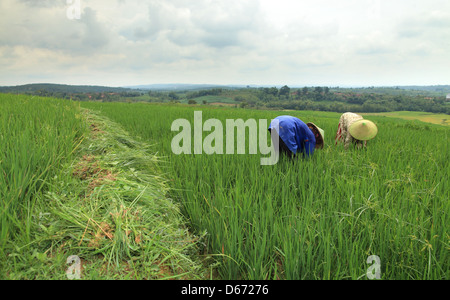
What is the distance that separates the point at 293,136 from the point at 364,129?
4.29ft

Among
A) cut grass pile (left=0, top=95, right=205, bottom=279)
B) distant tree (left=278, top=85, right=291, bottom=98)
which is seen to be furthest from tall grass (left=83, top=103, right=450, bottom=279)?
distant tree (left=278, top=85, right=291, bottom=98)

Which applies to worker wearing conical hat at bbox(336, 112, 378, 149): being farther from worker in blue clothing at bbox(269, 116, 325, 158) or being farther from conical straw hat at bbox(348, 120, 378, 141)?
worker in blue clothing at bbox(269, 116, 325, 158)

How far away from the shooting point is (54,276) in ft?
3.89

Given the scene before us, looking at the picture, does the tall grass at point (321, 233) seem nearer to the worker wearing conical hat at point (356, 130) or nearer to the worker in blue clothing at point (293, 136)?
the worker in blue clothing at point (293, 136)

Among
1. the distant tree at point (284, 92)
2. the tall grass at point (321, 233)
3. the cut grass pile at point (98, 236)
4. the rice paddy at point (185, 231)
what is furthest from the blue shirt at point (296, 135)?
the distant tree at point (284, 92)

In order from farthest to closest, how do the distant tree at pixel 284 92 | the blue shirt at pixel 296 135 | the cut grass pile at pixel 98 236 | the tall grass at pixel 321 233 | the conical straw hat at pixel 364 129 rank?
the distant tree at pixel 284 92, the conical straw hat at pixel 364 129, the blue shirt at pixel 296 135, the tall grass at pixel 321 233, the cut grass pile at pixel 98 236

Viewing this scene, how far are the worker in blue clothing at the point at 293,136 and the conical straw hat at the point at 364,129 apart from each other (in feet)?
2.54

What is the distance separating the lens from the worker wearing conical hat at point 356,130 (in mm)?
3402

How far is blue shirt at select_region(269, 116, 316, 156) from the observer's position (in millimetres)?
2902

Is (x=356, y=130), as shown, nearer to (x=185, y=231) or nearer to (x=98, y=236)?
(x=185, y=231)

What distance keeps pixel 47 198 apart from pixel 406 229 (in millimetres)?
2465

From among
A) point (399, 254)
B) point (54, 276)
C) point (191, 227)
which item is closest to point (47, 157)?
point (54, 276)
